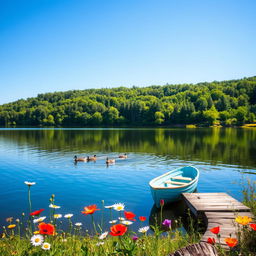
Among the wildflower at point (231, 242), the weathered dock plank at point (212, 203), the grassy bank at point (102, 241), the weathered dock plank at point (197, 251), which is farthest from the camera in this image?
the weathered dock plank at point (212, 203)

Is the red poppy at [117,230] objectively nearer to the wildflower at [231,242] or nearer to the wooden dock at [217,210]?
the wildflower at [231,242]

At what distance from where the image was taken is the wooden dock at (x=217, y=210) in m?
8.12

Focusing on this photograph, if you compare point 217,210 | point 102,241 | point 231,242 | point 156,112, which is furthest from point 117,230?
point 156,112

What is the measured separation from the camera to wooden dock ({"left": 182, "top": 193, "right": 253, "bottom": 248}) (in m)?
8.12

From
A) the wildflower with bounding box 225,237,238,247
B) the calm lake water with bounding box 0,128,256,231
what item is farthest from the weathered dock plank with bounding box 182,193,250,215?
the wildflower with bounding box 225,237,238,247

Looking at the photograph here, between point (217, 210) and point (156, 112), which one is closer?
point (217, 210)

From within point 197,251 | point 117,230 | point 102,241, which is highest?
point 117,230

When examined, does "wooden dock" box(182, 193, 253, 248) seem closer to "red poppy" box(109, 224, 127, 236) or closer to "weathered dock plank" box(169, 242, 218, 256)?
"weathered dock plank" box(169, 242, 218, 256)

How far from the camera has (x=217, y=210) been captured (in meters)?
9.71

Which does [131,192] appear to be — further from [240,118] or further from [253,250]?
[240,118]

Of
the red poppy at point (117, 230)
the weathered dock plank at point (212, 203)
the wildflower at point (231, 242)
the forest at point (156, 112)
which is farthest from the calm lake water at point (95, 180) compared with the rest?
the forest at point (156, 112)

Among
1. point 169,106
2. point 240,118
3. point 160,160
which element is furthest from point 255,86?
point 160,160

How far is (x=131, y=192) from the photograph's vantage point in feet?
50.9

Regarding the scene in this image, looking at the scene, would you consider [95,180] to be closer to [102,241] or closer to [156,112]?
[102,241]
